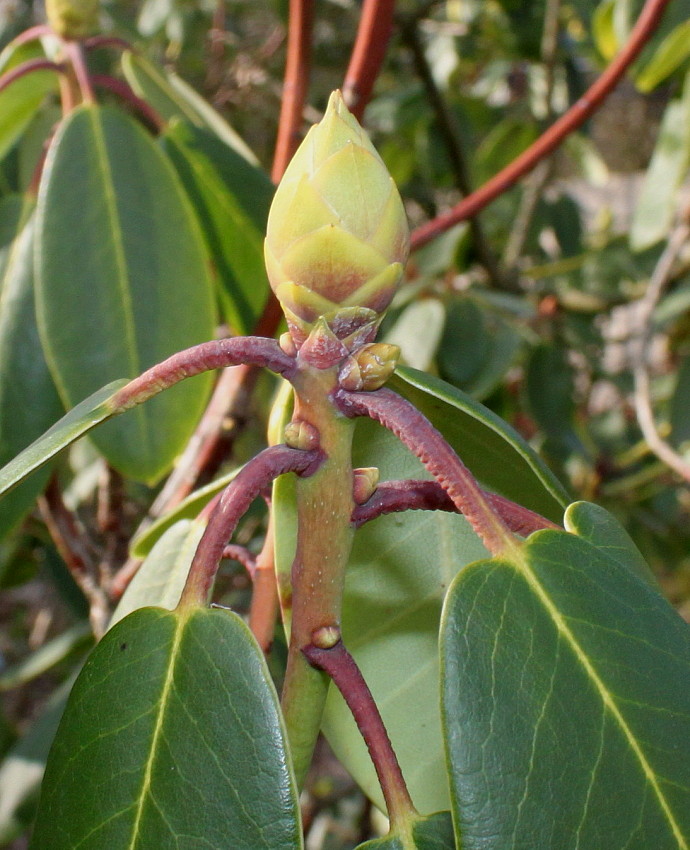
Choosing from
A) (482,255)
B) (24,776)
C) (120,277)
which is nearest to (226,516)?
(120,277)

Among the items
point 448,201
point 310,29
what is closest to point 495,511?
point 310,29

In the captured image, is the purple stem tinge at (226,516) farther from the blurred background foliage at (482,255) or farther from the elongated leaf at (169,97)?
the elongated leaf at (169,97)

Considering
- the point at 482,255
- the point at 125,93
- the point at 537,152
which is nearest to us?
the point at 125,93

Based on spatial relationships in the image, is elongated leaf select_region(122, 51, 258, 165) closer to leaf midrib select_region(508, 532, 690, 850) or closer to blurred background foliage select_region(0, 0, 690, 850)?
blurred background foliage select_region(0, 0, 690, 850)

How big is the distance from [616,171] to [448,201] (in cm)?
203

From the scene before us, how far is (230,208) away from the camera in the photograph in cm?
96

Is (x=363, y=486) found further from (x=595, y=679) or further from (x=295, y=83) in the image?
(x=295, y=83)

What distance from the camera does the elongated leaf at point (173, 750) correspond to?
383 mm

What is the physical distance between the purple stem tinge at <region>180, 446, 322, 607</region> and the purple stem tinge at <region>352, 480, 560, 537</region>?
0.05 metres

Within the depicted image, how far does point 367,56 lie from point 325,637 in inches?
27.0

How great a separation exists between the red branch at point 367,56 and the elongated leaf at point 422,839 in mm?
719

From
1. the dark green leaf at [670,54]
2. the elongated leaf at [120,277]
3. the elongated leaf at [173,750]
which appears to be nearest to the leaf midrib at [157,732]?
the elongated leaf at [173,750]

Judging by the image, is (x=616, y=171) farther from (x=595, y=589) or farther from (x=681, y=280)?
(x=595, y=589)

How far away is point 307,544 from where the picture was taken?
0.44 m
